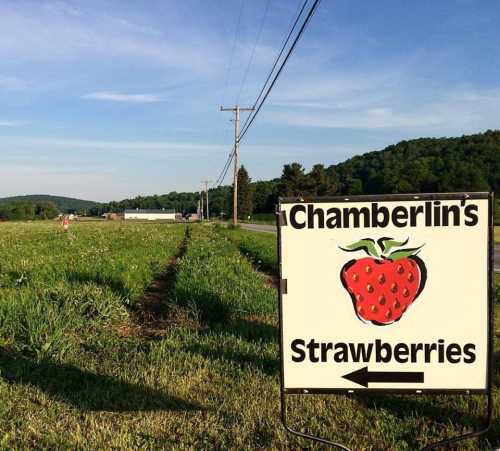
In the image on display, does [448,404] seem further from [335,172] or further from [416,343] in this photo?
[335,172]

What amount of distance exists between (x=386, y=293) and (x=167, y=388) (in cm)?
212

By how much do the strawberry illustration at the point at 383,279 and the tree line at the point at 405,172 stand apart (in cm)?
6050

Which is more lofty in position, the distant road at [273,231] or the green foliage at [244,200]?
the green foliage at [244,200]

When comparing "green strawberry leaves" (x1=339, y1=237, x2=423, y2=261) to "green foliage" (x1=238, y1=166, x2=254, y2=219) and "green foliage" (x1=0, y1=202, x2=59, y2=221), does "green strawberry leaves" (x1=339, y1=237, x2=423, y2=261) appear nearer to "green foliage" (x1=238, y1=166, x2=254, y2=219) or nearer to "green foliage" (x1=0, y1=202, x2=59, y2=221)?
"green foliage" (x1=238, y1=166, x2=254, y2=219)

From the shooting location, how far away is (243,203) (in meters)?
101

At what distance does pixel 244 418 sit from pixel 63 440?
1210 mm

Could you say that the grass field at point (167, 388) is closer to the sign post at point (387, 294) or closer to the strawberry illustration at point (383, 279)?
the sign post at point (387, 294)

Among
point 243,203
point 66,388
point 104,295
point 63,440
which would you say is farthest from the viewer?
point 243,203

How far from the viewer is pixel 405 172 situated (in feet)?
251

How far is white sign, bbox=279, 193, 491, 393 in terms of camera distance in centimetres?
270

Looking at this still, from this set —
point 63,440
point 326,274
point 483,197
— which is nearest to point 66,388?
point 63,440

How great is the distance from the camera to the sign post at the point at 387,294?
270 centimetres

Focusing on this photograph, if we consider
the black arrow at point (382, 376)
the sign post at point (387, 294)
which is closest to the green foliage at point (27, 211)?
the sign post at point (387, 294)

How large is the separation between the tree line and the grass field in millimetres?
58567
